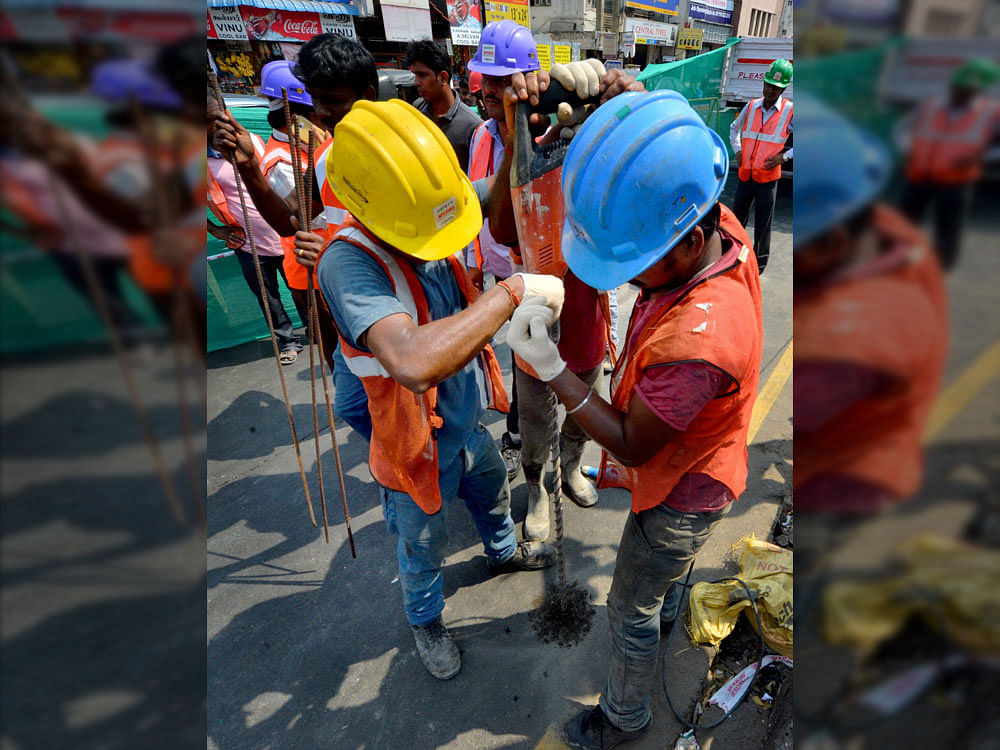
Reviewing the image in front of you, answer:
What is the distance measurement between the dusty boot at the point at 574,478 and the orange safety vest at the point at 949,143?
2.91m

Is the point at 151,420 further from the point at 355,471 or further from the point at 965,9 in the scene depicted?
the point at 355,471

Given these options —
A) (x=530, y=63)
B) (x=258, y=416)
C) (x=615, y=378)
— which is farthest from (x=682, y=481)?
(x=258, y=416)

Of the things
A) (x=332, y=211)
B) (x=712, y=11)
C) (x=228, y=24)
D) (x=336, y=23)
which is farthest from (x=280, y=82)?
(x=712, y=11)

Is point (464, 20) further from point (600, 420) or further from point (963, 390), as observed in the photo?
point (963, 390)

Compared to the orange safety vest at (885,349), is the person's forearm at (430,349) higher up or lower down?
lower down

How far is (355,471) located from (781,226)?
25.7ft

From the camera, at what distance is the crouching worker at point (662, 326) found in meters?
1.34

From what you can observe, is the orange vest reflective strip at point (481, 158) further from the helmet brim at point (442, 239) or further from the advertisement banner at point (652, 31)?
the advertisement banner at point (652, 31)

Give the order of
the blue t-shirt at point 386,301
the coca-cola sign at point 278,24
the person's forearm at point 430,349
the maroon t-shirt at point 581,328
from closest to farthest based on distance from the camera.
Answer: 1. the person's forearm at point 430,349
2. the blue t-shirt at point 386,301
3. the maroon t-shirt at point 581,328
4. the coca-cola sign at point 278,24

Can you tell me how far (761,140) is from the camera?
19.9 feet

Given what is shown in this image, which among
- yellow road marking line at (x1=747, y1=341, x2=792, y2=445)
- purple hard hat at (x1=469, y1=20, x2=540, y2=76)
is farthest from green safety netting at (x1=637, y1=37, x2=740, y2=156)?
yellow road marking line at (x1=747, y1=341, x2=792, y2=445)

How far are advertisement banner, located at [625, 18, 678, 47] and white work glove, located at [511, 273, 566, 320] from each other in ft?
85.6

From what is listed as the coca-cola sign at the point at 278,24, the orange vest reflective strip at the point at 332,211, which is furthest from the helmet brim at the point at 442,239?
the coca-cola sign at the point at 278,24

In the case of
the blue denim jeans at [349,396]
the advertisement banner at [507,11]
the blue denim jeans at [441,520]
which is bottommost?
the blue denim jeans at [441,520]
